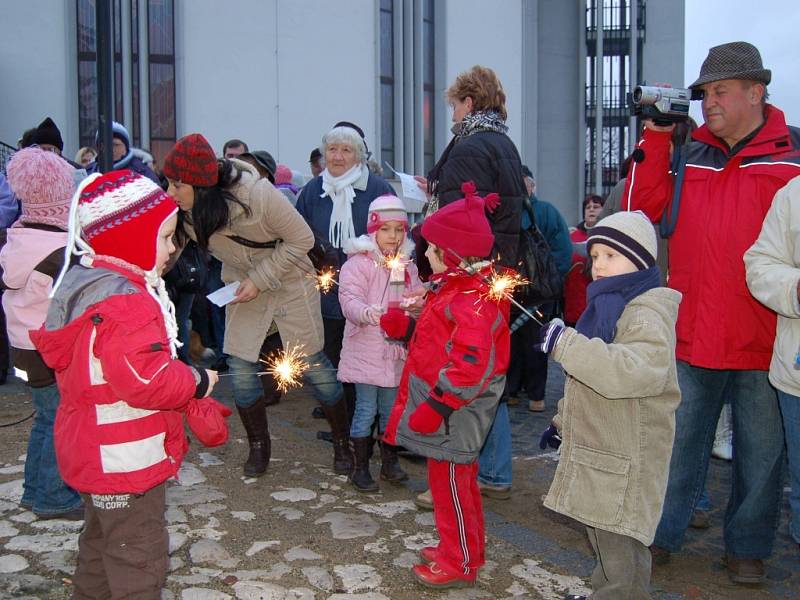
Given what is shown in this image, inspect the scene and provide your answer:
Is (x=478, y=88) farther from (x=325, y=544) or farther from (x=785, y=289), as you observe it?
(x=325, y=544)

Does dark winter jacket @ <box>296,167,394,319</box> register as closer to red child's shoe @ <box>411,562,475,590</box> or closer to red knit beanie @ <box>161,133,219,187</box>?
red knit beanie @ <box>161,133,219,187</box>

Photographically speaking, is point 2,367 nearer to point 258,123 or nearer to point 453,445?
point 453,445

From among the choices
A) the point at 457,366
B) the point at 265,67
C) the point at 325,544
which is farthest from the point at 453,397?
the point at 265,67

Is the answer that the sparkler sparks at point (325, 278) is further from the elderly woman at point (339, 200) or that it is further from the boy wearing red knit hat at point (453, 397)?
the boy wearing red knit hat at point (453, 397)

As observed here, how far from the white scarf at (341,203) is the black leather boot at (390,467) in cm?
155

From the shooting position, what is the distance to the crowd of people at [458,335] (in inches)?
113

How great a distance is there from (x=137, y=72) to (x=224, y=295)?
549 inches

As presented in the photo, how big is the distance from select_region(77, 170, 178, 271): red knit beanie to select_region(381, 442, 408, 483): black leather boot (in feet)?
8.25

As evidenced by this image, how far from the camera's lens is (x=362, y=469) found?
4.91 meters

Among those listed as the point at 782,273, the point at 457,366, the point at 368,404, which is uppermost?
the point at 782,273

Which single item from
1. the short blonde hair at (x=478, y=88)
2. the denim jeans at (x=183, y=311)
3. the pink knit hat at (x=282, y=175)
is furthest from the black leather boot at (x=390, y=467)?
the pink knit hat at (x=282, y=175)

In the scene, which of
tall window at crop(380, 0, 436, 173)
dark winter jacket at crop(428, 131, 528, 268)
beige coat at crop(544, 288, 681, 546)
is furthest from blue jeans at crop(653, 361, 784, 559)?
tall window at crop(380, 0, 436, 173)

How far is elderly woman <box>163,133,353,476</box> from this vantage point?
464 centimetres

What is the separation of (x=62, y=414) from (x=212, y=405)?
20.8 inches
